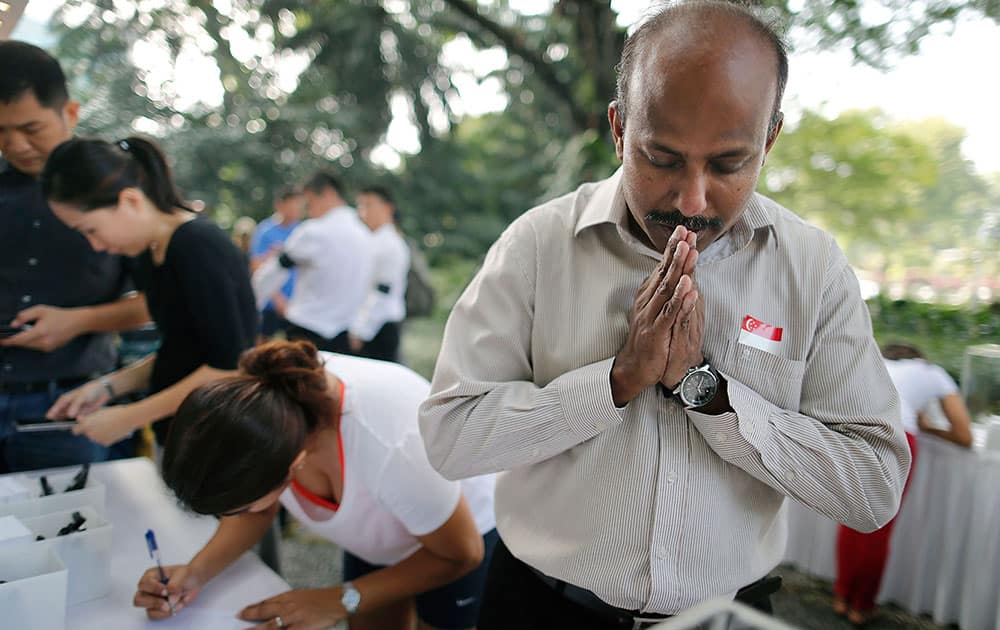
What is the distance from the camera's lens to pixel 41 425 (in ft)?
5.82

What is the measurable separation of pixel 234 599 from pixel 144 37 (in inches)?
92.7

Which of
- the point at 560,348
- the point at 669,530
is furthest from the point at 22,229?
the point at 669,530

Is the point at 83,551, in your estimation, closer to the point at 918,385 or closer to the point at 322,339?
the point at 918,385

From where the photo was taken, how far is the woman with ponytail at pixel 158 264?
1.61 m

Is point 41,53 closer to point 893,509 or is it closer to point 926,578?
point 893,509

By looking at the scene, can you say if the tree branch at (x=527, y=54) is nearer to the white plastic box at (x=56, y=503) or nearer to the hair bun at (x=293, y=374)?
the hair bun at (x=293, y=374)

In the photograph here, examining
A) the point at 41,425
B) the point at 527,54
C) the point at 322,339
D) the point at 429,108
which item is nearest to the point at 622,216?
the point at 41,425

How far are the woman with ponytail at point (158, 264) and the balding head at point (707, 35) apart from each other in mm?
Result: 1177

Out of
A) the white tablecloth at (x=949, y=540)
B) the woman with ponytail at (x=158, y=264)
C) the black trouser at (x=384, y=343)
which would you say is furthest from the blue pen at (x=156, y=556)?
the black trouser at (x=384, y=343)

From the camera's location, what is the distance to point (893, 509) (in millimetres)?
943

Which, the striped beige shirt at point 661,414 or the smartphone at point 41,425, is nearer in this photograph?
the striped beige shirt at point 661,414

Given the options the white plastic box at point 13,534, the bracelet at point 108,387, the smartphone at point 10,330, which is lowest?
the white plastic box at point 13,534

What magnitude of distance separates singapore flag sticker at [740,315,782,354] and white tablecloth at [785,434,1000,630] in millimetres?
2033

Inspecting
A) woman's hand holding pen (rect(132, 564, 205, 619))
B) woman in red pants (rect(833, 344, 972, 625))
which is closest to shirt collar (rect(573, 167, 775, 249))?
woman's hand holding pen (rect(132, 564, 205, 619))
